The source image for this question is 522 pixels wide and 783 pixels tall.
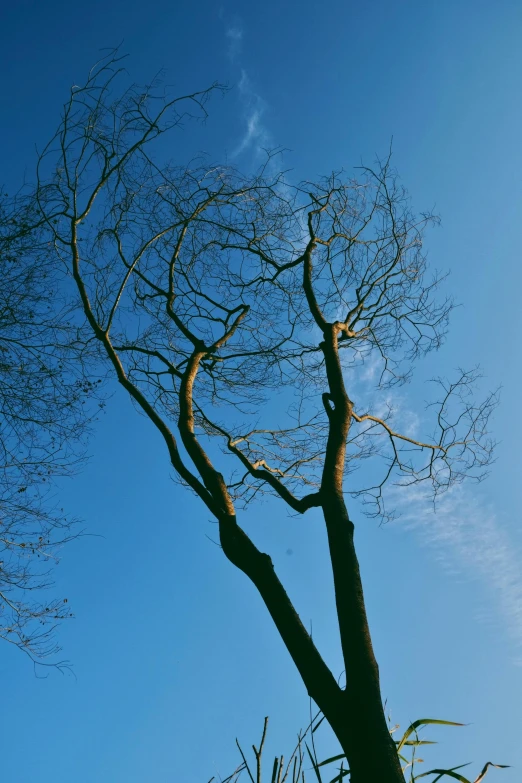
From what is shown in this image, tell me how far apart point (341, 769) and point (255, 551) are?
1.00 metres

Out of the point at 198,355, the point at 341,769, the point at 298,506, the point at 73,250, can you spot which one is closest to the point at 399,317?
the point at 198,355

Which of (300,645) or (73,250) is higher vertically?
(73,250)

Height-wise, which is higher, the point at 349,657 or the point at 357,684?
the point at 349,657

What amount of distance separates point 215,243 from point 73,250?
1.33 m

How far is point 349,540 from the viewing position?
282cm

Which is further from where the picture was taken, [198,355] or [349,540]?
[198,355]

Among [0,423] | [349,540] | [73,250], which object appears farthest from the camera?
[0,423]

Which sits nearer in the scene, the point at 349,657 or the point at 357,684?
the point at 357,684

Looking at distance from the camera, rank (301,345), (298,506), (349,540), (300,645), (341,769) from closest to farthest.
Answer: (341,769), (300,645), (349,540), (298,506), (301,345)

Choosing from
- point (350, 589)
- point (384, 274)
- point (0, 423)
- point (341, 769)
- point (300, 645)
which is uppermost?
point (384, 274)

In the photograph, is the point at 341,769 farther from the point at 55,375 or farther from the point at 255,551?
the point at 55,375

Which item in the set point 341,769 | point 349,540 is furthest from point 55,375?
point 341,769

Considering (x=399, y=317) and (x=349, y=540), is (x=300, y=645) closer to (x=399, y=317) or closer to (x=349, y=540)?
(x=349, y=540)

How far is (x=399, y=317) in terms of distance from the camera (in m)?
5.29
